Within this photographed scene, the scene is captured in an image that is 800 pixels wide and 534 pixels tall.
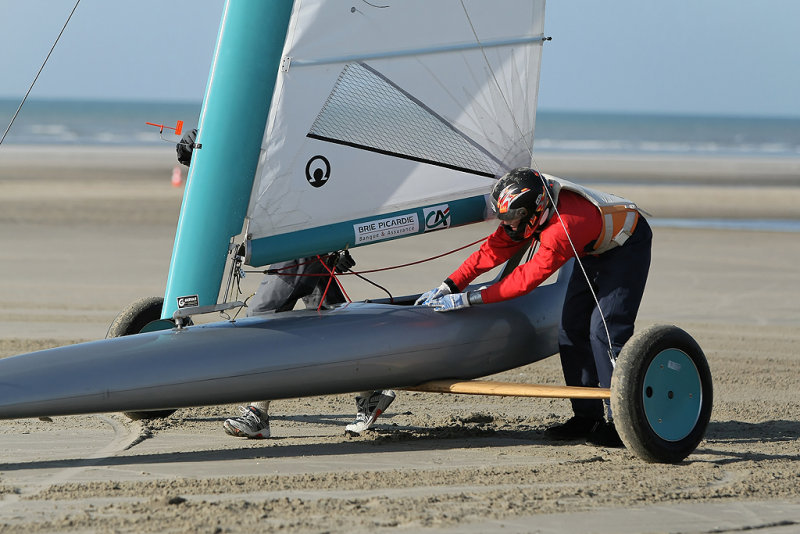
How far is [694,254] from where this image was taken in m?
15.9

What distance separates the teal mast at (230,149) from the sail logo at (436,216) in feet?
3.76

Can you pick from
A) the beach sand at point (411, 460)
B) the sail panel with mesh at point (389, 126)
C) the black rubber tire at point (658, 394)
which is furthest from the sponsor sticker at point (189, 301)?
the black rubber tire at point (658, 394)

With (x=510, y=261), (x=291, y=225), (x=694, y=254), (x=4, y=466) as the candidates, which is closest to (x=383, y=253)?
(x=694, y=254)

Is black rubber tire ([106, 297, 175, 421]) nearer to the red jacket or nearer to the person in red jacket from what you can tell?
the person in red jacket

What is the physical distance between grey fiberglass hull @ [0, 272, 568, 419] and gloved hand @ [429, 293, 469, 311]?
68 mm

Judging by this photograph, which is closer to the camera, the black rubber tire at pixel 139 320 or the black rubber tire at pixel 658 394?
the black rubber tire at pixel 658 394

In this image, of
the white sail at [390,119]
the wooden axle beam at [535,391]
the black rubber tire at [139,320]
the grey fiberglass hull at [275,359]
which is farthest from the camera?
the black rubber tire at [139,320]

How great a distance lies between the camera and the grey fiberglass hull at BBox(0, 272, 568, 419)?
223 inches

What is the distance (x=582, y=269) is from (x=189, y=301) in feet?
6.89

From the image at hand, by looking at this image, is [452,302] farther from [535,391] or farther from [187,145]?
[187,145]

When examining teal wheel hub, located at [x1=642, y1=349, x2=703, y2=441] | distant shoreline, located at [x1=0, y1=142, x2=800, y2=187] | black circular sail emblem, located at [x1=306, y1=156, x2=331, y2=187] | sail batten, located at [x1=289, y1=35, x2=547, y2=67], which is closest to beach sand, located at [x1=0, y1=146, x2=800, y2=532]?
teal wheel hub, located at [x1=642, y1=349, x2=703, y2=441]

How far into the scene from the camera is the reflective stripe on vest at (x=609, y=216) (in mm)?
6270

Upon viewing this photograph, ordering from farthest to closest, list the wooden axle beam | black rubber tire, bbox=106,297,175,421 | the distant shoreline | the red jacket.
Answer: the distant shoreline, black rubber tire, bbox=106,297,175,421, the red jacket, the wooden axle beam

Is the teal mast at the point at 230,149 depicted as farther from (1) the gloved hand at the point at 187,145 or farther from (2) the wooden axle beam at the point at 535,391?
(2) the wooden axle beam at the point at 535,391
